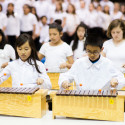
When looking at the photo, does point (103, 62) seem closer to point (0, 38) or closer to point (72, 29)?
point (0, 38)

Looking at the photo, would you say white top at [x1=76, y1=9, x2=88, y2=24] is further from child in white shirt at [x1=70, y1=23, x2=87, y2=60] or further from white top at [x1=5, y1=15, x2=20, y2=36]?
child in white shirt at [x1=70, y1=23, x2=87, y2=60]

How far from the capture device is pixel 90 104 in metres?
2.16

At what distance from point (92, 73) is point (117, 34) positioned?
3.91 ft

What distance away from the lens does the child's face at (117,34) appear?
3.57 m

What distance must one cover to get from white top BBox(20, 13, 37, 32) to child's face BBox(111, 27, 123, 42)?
14.5ft

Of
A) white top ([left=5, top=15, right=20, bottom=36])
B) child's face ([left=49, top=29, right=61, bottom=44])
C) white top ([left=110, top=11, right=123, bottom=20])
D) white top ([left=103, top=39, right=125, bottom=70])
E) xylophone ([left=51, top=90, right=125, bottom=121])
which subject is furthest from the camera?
white top ([left=110, top=11, right=123, bottom=20])

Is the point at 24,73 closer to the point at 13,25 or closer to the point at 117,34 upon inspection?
the point at 117,34

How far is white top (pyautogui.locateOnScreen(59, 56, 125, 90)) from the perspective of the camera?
259cm

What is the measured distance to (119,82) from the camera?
242 centimetres

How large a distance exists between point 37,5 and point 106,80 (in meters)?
6.08

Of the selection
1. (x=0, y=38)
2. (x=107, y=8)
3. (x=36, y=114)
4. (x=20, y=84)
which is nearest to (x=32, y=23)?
(x=107, y=8)

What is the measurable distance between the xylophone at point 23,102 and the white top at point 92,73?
0.38 meters

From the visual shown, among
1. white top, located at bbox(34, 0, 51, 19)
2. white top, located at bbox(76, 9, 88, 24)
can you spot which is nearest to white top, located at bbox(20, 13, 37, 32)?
white top, located at bbox(34, 0, 51, 19)

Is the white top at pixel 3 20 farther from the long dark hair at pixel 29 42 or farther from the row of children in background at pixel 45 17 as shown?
the long dark hair at pixel 29 42
